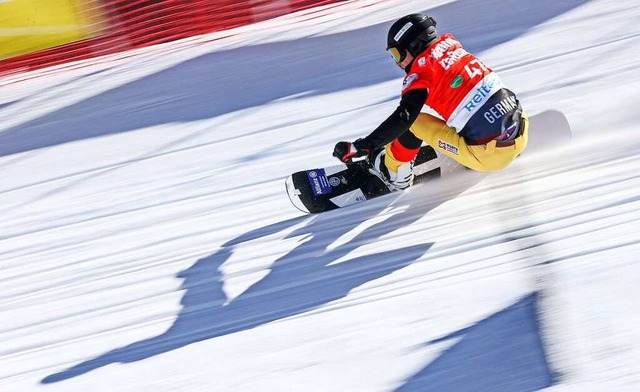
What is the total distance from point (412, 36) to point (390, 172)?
84 centimetres

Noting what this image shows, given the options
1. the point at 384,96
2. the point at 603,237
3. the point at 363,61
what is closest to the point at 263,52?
the point at 363,61

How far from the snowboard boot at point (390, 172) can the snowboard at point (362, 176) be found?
0.12 ft

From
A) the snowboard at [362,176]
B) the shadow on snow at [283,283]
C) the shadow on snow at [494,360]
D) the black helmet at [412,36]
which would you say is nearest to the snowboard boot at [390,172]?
the snowboard at [362,176]

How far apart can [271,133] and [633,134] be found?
252 cm

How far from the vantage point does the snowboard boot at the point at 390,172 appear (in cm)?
463

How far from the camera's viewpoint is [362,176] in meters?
4.81

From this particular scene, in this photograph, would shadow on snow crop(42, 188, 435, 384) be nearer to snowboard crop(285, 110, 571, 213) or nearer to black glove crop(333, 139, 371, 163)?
snowboard crop(285, 110, 571, 213)

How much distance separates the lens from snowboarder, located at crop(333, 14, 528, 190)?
14.0 feet

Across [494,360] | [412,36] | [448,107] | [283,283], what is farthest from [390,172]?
[494,360]

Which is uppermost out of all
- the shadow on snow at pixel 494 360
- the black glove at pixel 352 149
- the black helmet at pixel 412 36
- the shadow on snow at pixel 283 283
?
the black helmet at pixel 412 36

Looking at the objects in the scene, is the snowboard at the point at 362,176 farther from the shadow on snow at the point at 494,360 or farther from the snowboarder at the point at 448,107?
the shadow on snow at the point at 494,360

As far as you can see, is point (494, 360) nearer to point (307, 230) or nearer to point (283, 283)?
point (283, 283)

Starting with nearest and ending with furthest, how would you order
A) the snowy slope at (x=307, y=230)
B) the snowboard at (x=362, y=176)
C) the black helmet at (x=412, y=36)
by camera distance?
1. the snowy slope at (x=307, y=230)
2. the black helmet at (x=412, y=36)
3. the snowboard at (x=362, y=176)

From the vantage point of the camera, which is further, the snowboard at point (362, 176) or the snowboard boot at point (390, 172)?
the snowboard at point (362, 176)
